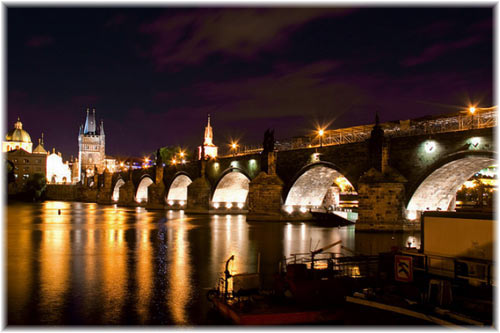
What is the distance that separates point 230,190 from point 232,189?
9.8 inches

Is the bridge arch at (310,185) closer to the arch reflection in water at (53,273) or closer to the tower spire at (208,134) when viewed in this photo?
the arch reflection in water at (53,273)

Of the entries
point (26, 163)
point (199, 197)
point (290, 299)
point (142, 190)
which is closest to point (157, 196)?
point (199, 197)

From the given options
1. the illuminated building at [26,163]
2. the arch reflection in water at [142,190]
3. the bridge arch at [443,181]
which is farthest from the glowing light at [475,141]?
the illuminated building at [26,163]

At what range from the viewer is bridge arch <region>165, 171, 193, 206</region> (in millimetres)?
56875

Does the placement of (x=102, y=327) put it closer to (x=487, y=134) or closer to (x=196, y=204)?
(x=487, y=134)

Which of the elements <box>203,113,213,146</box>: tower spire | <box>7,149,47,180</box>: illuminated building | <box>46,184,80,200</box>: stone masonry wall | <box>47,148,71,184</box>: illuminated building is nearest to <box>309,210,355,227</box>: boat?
<box>203,113,213,146</box>: tower spire

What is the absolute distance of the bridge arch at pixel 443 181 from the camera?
2283 cm

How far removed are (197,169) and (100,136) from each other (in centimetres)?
11070

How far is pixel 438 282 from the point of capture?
8734mm

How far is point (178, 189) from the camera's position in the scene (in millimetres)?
59594

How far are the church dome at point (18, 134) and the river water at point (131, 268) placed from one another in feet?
383

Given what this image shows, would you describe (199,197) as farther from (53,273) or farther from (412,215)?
(53,273)

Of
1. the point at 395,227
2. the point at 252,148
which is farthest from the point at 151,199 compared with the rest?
the point at 395,227

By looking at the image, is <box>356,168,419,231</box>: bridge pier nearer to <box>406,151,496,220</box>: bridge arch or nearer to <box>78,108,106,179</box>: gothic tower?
<box>406,151,496,220</box>: bridge arch
